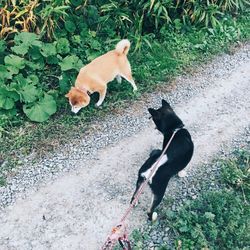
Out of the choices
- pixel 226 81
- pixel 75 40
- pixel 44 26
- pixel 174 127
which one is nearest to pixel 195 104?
pixel 226 81

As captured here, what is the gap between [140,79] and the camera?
7.29 metres

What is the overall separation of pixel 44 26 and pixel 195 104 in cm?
253

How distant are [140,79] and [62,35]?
1.38 meters

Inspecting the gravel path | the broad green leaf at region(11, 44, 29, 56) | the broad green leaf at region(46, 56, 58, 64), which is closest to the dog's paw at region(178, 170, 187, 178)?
the gravel path

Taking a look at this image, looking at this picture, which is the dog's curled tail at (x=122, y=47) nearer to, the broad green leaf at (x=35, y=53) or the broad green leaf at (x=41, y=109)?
the broad green leaf at (x=41, y=109)

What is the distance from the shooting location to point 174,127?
18.6 feet

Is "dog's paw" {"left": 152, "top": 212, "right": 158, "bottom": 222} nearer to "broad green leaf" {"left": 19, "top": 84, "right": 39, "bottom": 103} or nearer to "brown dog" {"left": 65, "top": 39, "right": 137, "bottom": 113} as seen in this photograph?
"brown dog" {"left": 65, "top": 39, "right": 137, "bottom": 113}

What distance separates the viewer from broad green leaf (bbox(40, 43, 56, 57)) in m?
6.98

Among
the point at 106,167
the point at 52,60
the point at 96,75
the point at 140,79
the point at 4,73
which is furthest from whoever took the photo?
the point at 140,79

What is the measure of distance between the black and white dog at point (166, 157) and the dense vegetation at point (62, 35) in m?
1.71

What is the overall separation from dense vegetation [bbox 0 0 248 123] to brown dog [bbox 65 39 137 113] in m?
0.40

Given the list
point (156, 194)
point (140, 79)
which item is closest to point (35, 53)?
point (140, 79)

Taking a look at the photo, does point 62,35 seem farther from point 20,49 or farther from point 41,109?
point 41,109

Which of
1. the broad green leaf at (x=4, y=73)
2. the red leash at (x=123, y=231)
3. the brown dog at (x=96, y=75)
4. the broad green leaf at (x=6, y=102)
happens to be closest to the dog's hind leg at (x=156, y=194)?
the red leash at (x=123, y=231)
